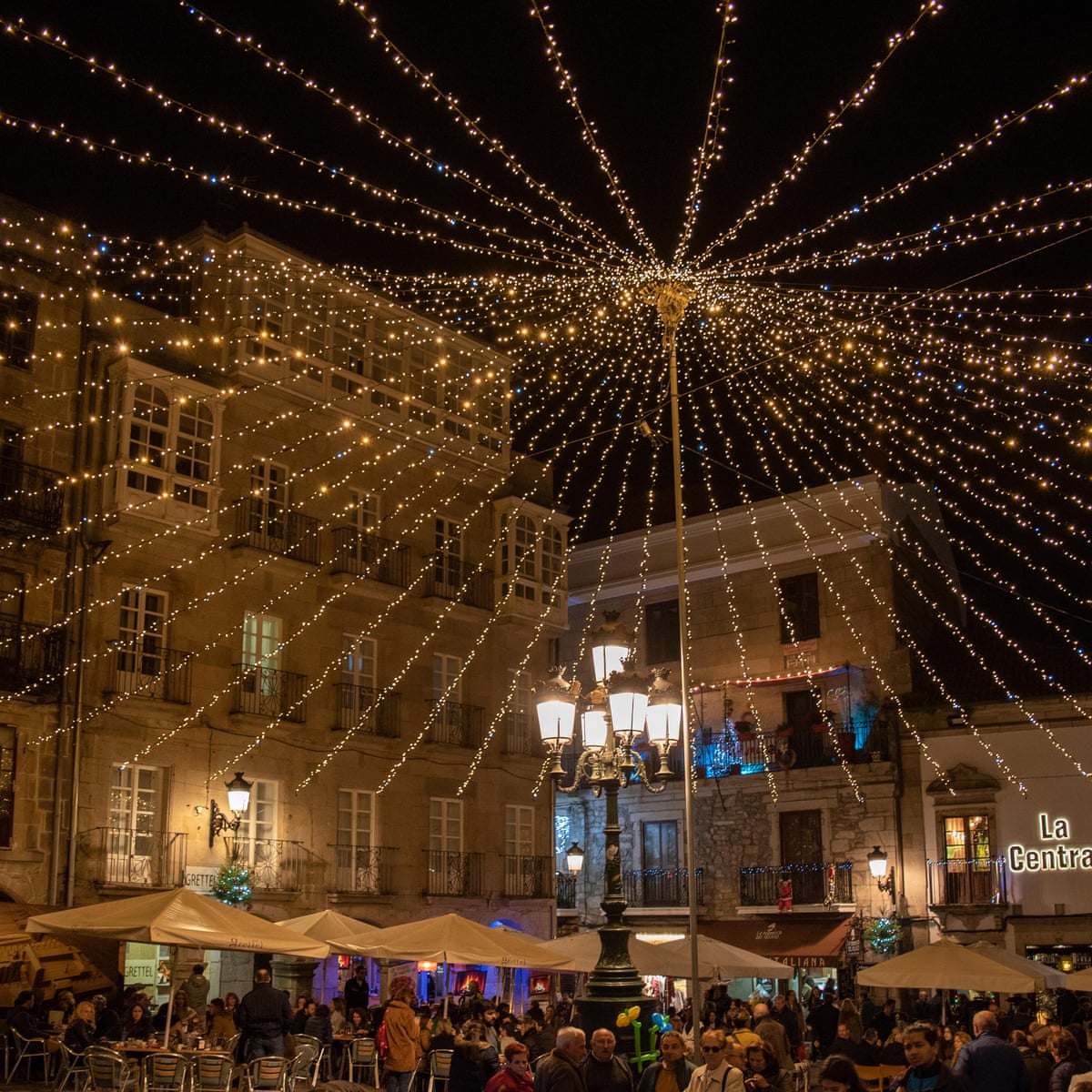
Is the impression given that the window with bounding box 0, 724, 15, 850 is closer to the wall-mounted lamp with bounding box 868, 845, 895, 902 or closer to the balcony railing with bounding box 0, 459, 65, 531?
the balcony railing with bounding box 0, 459, 65, 531

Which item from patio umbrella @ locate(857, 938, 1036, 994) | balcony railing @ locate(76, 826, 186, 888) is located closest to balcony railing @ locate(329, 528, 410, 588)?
balcony railing @ locate(76, 826, 186, 888)

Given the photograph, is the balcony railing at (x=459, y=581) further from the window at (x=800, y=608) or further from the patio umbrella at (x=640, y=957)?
the patio umbrella at (x=640, y=957)

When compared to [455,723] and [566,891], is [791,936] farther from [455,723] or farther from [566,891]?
[455,723]

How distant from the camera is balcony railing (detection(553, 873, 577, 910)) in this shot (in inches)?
1233

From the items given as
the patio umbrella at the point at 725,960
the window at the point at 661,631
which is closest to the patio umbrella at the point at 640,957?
the patio umbrella at the point at 725,960

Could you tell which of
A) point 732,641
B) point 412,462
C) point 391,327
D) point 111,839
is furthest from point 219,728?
point 732,641

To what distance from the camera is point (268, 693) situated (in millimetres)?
22297

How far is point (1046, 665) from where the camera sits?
26.9 meters

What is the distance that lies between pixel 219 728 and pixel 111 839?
102 inches

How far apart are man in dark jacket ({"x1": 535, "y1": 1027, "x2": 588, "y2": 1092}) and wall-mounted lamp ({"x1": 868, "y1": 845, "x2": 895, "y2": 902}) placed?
1794 cm

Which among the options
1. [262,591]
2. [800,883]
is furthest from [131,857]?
[800,883]

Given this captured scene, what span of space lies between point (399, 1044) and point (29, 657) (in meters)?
8.98

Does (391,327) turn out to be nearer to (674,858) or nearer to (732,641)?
(732,641)

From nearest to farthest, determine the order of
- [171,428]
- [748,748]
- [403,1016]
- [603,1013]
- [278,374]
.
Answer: [603,1013], [403,1016], [171,428], [278,374], [748,748]
